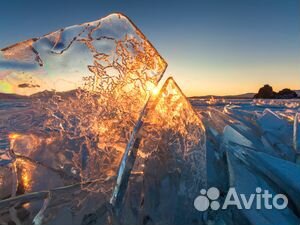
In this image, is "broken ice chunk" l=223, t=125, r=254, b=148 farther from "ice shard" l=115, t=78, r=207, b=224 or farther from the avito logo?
the avito logo

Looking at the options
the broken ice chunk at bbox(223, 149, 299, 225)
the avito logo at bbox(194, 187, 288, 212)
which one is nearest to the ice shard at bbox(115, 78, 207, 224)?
the avito logo at bbox(194, 187, 288, 212)

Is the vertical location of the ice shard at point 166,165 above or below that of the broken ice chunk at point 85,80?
below

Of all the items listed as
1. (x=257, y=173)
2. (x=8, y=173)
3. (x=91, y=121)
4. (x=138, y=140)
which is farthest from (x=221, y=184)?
(x=8, y=173)

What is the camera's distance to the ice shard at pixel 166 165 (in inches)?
49.1

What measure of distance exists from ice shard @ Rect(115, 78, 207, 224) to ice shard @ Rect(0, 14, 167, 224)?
21 cm

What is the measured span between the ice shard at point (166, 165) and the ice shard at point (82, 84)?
0.68 feet

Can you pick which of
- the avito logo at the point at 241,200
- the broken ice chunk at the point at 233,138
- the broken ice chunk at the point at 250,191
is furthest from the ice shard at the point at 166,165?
the broken ice chunk at the point at 233,138

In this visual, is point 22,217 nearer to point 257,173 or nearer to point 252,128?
point 257,173

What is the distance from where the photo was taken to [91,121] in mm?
1717

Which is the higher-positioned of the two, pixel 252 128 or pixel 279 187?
pixel 252 128

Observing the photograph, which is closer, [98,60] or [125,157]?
[125,157]

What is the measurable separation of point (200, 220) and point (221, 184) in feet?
0.70

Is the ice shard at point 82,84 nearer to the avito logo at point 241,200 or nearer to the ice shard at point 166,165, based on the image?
the ice shard at point 166,165

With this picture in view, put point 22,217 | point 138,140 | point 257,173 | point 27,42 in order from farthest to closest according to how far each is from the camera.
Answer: point 27,42 → point 257,173 → point 138,140 → point 22,217
